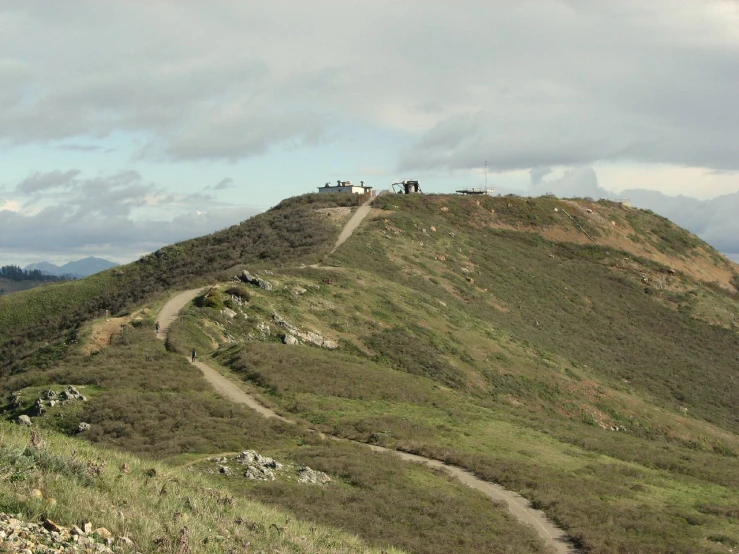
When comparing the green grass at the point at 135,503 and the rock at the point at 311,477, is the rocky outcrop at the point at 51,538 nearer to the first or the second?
the green grass at the point at 135,503

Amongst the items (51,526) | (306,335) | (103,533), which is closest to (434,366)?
(306,335)

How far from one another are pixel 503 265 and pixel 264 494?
7181cm

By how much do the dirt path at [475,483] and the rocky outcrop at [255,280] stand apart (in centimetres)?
1040

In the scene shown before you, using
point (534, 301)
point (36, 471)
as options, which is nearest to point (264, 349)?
point (36, 471)

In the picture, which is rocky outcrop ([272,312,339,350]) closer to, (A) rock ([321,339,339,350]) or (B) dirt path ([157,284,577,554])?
(A) rock ([321,339,339,350])

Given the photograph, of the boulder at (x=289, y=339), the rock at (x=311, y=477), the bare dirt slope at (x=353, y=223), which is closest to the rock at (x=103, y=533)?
the rock at (x=311, y=477)

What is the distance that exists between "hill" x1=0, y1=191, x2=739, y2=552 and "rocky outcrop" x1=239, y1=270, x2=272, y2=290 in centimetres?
19

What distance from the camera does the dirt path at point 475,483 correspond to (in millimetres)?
24078

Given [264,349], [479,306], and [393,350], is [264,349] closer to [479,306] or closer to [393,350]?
[393,350]

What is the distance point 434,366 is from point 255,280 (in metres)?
15.8

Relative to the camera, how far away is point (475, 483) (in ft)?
94.7

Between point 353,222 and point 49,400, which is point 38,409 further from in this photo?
point 353,222

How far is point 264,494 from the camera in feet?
75.3

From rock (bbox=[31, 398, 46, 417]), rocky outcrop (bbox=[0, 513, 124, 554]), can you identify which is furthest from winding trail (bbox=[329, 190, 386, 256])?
rocky outcrop (bbox=[0, 513, 124, 554])
